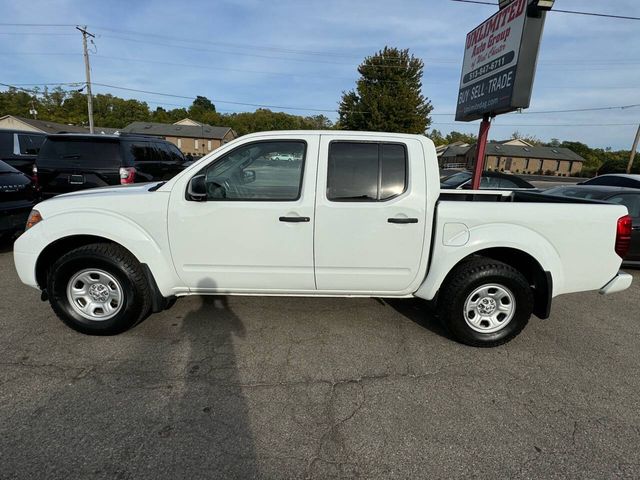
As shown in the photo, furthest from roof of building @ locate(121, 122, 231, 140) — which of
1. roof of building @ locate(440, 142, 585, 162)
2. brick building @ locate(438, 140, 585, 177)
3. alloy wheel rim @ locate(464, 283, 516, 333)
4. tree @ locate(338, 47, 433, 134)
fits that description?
alloy wheel rim @ locate(464, 283, 516, 333)

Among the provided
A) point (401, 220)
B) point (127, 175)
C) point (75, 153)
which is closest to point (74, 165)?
point (75, 153)

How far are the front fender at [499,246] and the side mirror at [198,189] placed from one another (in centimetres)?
206

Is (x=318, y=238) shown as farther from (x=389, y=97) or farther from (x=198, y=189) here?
(x=389, y=97)

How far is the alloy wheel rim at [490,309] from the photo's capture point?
3.24 metres

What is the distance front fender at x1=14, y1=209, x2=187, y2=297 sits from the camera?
3084 millimetres

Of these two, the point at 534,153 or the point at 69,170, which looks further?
the point at 534,153

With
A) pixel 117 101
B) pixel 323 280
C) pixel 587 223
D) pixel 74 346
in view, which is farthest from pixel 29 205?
pixel 117 101

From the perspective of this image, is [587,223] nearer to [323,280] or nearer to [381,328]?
[381,328]

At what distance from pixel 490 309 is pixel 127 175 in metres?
6.42

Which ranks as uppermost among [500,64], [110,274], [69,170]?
[500,64]

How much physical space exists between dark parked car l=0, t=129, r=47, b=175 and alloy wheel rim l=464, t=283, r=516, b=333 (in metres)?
9.94

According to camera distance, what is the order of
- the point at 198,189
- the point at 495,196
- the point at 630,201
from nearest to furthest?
the point at 198,189
the point at 495,196
the point at 630,201

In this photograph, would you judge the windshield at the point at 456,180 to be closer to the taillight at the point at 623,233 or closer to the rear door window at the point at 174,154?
the taillight at the point at 623,233

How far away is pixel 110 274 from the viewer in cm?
319
